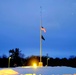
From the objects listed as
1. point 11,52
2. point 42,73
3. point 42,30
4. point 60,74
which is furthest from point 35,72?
point 11,52

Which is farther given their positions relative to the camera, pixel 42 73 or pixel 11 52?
pixel 11 52

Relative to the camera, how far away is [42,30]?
55.4 ft

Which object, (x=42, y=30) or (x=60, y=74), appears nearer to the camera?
(x=60, y=74)

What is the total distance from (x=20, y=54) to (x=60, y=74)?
93.1m

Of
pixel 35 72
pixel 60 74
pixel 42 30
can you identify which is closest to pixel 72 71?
pixel 60 74

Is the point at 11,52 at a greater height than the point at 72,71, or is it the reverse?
the point at 11,52

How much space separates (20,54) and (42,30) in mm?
81672

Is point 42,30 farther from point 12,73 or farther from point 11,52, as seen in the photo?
point 11,52

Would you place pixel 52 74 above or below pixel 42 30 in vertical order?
below

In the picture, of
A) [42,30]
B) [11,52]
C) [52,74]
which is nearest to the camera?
[52,74]

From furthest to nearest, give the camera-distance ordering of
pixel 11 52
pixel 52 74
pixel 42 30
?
pixel 11 52, pixel 42 30, pixel 52 74

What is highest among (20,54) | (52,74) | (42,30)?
(20,54)

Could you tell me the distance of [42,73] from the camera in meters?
5.32

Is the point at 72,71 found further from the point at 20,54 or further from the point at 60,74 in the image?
the point at 20,54
